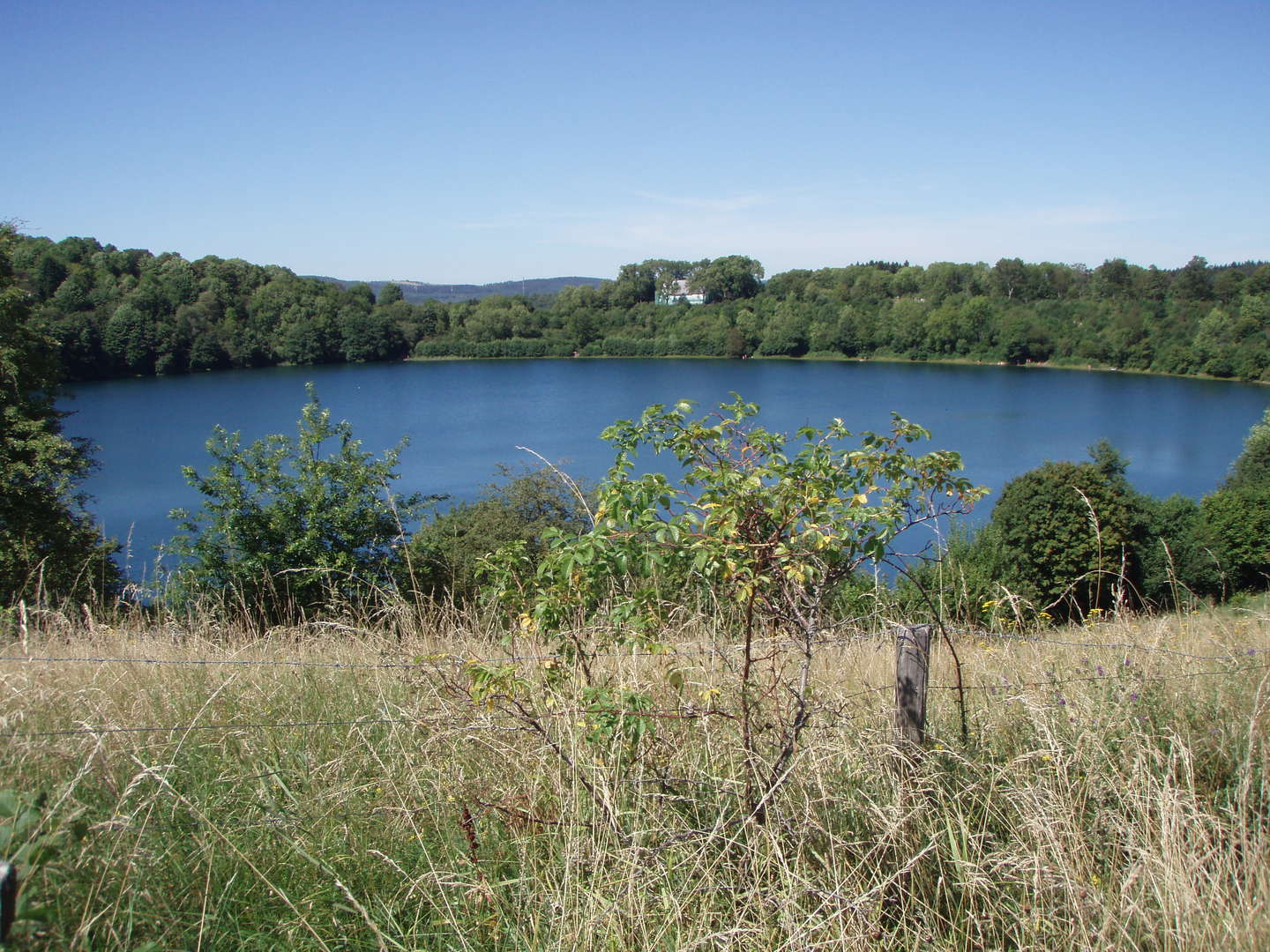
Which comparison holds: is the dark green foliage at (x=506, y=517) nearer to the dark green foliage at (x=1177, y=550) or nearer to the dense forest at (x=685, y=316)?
the dark green foliage at (x=1177, y=550)

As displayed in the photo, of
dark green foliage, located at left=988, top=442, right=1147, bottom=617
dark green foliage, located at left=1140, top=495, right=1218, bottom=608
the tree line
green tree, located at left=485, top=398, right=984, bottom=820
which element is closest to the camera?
green tree, located at left=485, top=398, right=984, bottom=820

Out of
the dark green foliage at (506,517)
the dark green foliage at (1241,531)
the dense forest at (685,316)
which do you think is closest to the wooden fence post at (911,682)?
the dark green foliage at (506,517)

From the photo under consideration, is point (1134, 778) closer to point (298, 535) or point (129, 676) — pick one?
point (129, 676)

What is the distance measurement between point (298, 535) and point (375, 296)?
10572cm

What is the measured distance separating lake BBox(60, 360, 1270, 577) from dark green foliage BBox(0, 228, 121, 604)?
401 inches

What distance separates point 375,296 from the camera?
4441 inches

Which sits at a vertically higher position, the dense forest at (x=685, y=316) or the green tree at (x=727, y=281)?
the green tree at (x=727, y=281)

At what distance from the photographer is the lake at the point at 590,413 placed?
38.2 metres

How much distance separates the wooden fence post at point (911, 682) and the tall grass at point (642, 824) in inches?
2.4

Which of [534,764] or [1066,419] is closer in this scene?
[534,764]

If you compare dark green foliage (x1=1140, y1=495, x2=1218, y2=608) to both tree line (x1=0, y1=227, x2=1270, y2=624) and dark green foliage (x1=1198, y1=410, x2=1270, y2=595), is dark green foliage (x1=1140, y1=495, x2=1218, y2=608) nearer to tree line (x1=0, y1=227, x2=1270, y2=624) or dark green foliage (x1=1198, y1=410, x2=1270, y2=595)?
tree line (x1=0, y1=227, x2=1270, y2=624)

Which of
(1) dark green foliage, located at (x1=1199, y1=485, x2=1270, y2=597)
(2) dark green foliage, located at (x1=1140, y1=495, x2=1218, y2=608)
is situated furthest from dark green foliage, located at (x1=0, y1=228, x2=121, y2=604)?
(1) dark green foliage, located at (x1=1199, y1=485, x2=1270, y2=597)

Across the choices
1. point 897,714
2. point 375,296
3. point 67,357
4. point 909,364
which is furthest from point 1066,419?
point 375,296

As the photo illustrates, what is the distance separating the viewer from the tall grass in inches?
64.0
